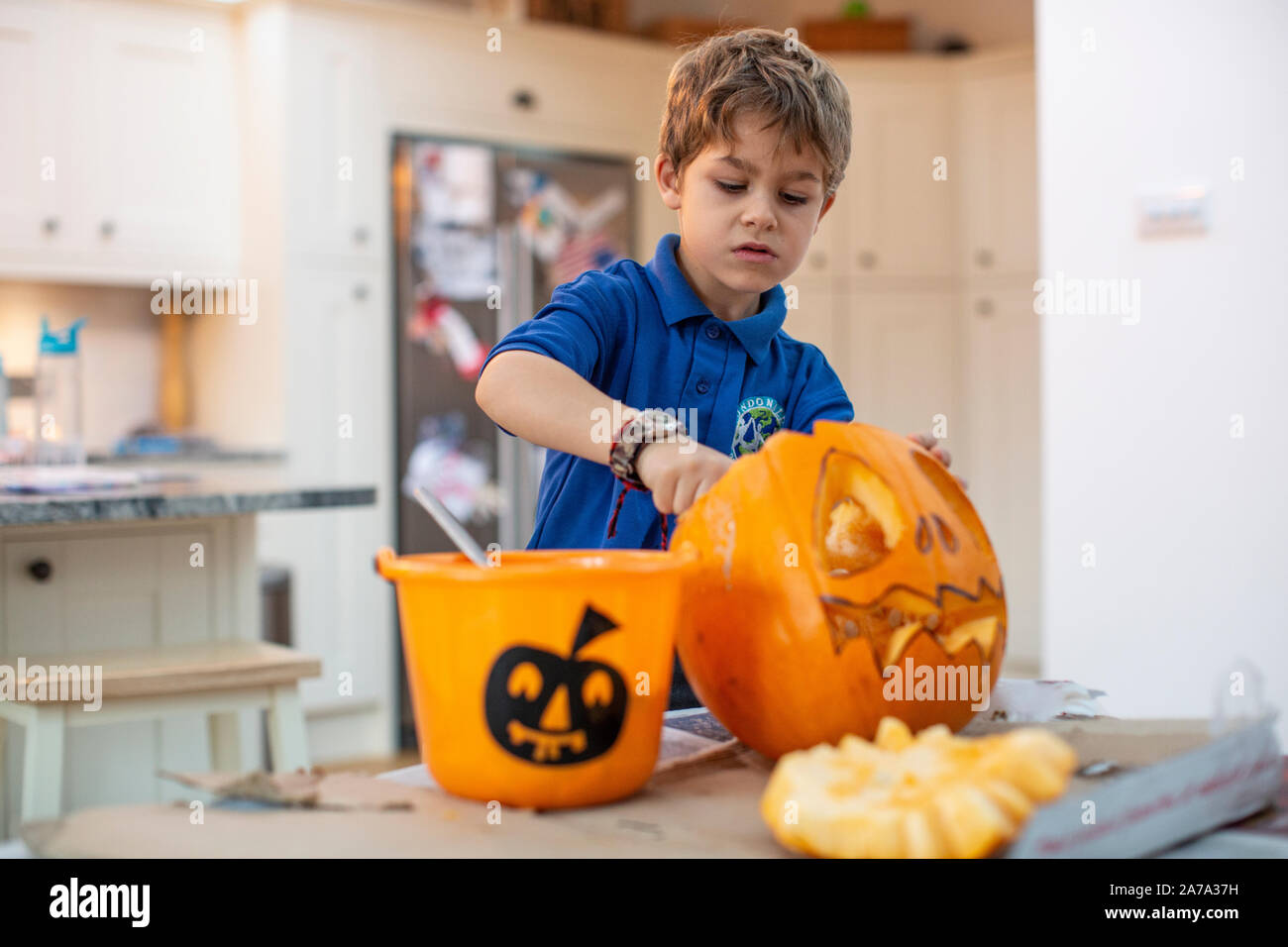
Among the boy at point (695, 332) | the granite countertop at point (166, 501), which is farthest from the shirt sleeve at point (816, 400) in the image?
the granite countertop at point (166, 501)

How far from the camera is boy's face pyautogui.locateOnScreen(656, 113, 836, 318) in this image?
91 cm

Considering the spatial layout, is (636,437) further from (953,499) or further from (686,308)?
(686,308)

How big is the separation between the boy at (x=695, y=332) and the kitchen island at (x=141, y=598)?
0.85m

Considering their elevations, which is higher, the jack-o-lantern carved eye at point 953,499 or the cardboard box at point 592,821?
the jack-o-lantern carved eye at point 953,499

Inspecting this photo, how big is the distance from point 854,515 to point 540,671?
9.5 inches

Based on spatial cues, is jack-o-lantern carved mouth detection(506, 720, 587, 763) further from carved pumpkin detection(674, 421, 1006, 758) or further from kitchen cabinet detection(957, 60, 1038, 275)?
kitchen cabinet detection(957, 60, 1038, 275)

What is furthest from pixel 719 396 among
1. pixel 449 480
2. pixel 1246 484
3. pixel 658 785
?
pixel 449 480

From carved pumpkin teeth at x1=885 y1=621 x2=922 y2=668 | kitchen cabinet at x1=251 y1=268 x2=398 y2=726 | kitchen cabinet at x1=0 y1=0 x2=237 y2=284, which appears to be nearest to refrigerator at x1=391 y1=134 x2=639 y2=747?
kitchen cabinet at x1=251 y1=268 x2=398 y2=726

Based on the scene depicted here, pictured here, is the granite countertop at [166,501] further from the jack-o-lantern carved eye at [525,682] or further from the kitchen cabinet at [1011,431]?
the kitchen cabinet at [1011,431]

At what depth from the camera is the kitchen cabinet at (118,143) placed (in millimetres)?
3199

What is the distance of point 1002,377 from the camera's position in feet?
13.6

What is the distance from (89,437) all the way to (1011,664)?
3.00 metres

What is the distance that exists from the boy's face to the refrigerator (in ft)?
8.27
